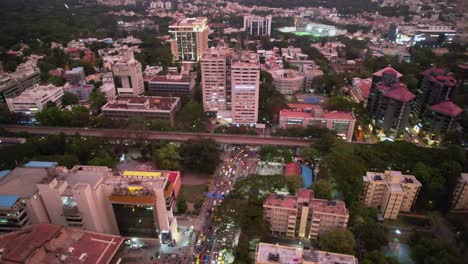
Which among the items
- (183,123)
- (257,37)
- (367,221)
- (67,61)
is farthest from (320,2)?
(367,221)

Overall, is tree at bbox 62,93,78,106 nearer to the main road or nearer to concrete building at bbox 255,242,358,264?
the main road

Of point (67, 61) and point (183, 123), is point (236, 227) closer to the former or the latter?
point (183, 123)

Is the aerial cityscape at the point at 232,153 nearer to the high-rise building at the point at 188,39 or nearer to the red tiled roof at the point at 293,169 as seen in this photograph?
the red tiled roof at the point at 293,169

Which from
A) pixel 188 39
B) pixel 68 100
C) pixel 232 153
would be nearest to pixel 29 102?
pixel 68 100

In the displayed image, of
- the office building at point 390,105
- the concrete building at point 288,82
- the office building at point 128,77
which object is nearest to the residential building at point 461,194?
the office building at point 390,105

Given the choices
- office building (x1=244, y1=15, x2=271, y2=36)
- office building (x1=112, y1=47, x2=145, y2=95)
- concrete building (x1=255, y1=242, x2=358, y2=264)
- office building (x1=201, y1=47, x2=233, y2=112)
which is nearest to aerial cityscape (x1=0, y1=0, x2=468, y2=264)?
concrete building (x1=255, y1=242, x2=358, y2=264)
